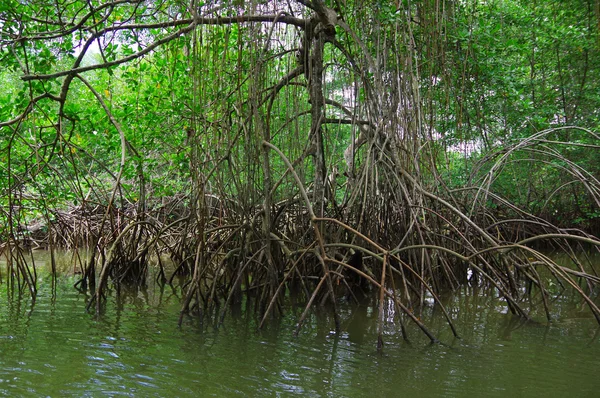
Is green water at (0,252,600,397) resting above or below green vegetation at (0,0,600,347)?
below

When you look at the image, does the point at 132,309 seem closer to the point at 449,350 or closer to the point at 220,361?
the point at 220,361

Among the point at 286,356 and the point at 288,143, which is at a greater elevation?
the point at 288,143

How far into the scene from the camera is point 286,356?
3.23 metres

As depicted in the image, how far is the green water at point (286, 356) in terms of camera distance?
2703 mm

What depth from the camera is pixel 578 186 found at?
955 centimetres

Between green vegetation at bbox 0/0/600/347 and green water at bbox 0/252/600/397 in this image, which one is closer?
green water at bbox 0/252/600/397

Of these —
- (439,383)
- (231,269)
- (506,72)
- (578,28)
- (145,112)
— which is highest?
(578,28)

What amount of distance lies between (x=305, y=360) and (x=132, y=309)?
2018 mm

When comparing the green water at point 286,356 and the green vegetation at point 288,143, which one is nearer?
the green water at point 286,356

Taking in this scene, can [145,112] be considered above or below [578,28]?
below

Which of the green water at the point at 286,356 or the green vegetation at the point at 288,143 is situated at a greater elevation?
the green vegetation at the point at 288,143

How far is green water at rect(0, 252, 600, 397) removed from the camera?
2.70 meters

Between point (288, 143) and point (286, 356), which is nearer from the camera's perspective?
point (286, 356)

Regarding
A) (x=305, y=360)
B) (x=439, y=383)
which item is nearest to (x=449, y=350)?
(x=439, y=383)
